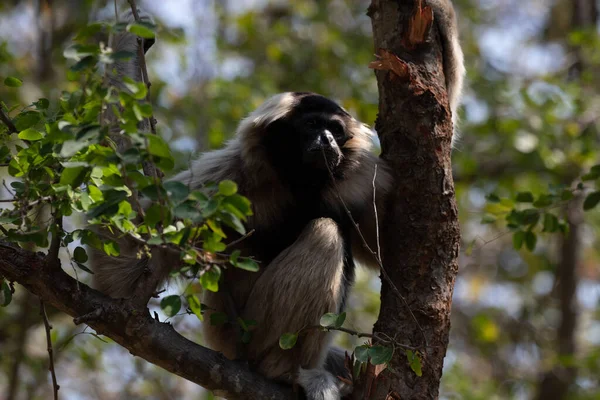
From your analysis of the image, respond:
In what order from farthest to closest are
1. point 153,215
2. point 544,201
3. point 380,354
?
point 544,201 → point 380,354 → point 153,215

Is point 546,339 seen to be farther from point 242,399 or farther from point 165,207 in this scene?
point 165,207

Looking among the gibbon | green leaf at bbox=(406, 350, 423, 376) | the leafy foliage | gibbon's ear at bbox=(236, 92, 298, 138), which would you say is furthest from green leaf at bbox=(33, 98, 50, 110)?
green leaf at bbox=(406, 350, 423, 376)

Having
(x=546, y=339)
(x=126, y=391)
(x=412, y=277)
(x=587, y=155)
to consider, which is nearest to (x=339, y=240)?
(x=412, y=277)

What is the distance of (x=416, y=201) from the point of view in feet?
15.3

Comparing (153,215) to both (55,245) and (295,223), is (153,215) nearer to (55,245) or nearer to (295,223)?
(55,245)

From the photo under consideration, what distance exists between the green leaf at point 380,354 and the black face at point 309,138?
1729 mm

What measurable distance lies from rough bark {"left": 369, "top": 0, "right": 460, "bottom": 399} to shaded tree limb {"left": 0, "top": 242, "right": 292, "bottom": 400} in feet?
3.30

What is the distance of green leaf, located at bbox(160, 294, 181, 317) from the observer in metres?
3.24

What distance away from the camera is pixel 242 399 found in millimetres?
4227

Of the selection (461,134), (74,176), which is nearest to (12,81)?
(74,176)

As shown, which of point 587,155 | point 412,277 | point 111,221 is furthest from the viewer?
point 587,155

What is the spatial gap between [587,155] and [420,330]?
4.19m

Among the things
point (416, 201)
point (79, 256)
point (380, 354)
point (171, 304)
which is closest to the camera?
point (171, 304)

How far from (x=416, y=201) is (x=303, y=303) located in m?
1.05
